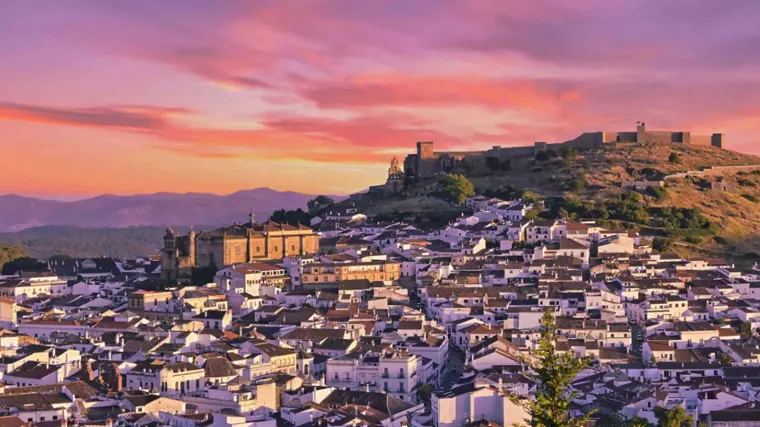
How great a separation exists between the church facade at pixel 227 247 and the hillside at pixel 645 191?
14701 mm

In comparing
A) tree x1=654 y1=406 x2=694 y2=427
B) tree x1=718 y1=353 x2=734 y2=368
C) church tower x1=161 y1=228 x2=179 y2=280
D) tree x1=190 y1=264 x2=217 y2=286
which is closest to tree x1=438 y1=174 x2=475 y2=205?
tree x1=190 y1=264 x2=217 y2=286

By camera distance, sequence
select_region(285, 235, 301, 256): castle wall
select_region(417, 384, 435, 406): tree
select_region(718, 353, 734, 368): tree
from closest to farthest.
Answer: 1. select_region(417, 384, 435, 406): tree
2. select_region(718, 353, 734, 368): tree
3. select_region(285, 235, 301, 256): castle wall

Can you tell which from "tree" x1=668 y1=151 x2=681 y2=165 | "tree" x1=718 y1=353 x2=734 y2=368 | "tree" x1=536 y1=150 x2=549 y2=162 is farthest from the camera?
"tree" x1=536 y1=150 x2=549 y2=162

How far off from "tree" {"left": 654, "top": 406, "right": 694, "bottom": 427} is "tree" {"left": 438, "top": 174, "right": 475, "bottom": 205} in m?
42.3

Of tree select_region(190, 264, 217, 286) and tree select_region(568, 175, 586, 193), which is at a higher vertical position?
tree select_region(568, 175, 586, 193)

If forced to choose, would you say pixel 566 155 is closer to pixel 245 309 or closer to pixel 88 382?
pixel 245 309

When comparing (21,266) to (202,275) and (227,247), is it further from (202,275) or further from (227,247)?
(227,247)

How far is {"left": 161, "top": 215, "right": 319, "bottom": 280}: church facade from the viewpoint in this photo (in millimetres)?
53125

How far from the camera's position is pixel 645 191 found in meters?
71.1

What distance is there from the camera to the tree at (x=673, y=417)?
2661 cm

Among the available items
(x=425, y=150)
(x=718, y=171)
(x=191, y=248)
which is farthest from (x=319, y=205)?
(x=718, y=171)

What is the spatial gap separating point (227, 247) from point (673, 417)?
102 feet

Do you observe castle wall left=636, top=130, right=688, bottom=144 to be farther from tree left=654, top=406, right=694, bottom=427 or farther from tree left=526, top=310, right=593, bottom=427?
tree left=526, top=310, right=593, bottom=427

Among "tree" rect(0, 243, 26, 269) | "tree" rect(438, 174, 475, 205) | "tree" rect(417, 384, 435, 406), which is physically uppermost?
"tree" rect(438, 174, 475, 205)
